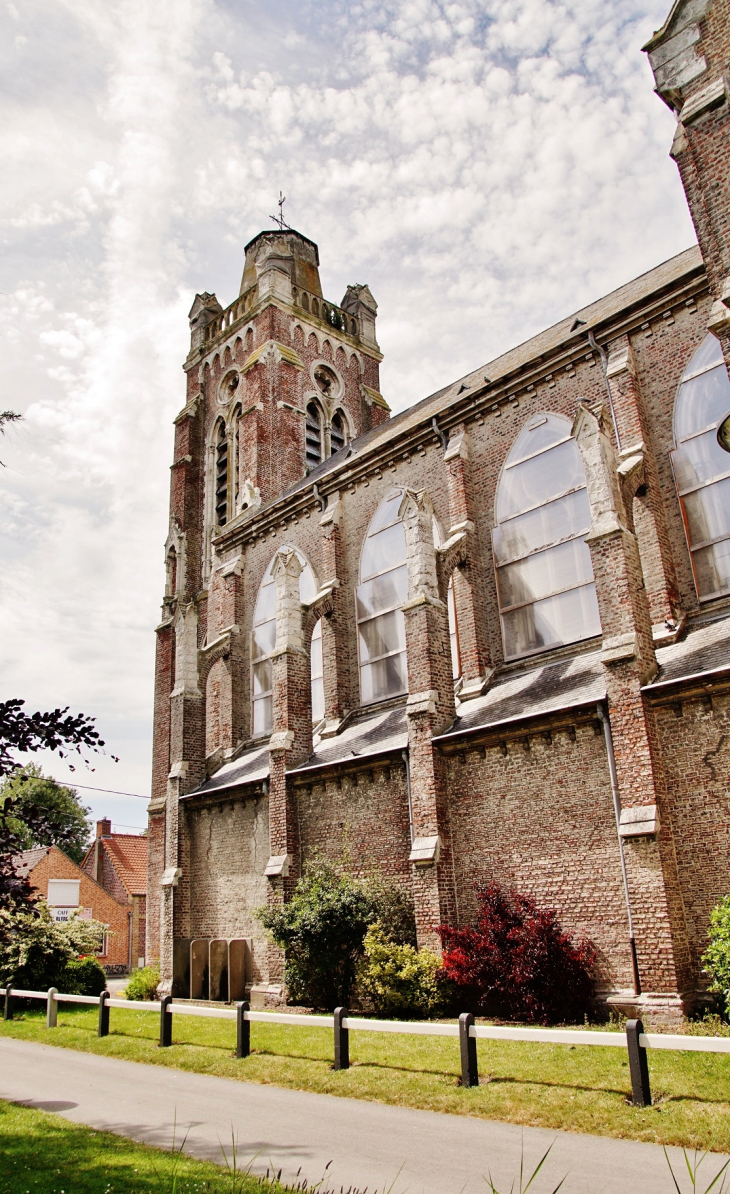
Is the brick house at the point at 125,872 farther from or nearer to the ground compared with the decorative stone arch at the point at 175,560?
nearer to the ground

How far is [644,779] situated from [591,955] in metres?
2.80

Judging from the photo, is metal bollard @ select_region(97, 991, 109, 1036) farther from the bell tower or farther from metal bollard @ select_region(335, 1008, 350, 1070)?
the bell tower

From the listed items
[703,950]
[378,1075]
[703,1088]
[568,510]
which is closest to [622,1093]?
[703,1088]

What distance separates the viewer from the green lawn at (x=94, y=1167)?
233 inches

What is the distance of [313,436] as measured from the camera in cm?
3400

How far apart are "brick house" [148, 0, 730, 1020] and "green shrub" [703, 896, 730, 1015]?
589mm

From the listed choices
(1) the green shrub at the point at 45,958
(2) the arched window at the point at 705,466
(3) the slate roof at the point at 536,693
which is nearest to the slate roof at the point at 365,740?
(3) the slate roof at the point at 536,693

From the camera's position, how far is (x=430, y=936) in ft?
47.6

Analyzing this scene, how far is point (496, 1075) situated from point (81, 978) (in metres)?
14.4

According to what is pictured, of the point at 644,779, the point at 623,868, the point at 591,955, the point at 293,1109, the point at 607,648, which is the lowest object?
the point at 293,1109

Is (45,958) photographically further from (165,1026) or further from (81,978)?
(165,1026)

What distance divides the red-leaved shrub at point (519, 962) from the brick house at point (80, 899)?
30.9 m

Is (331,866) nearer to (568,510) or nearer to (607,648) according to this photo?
(607,648)

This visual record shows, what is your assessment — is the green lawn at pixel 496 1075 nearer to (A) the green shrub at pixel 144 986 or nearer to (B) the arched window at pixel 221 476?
(A) the green shrub at pixel 144 986
